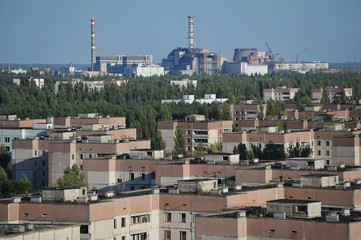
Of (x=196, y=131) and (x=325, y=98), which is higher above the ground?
(x=325, y=98)

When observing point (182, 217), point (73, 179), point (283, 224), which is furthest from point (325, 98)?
point (283, 224)

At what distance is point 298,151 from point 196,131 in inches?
449

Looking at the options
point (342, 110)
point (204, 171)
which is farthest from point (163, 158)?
point (342, 110)

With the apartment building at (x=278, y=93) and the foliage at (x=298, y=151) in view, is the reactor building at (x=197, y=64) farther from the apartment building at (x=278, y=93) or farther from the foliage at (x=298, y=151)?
the foliage at (x=298, y=151)

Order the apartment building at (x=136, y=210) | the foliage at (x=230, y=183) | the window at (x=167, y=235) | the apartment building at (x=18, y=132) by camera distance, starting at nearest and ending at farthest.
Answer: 1. the apartment building at (x=136, y=210)
2. the window at (x=167, y=235)
3. the foliage at (x=230, y=183)
4. the apartment building at (x=18, y=132)

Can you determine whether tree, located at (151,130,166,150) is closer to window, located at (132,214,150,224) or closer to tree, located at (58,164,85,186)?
tree, located at (58,164,85,186)

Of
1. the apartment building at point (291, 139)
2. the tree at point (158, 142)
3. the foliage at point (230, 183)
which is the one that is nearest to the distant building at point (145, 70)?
the tree at point (158, 142)

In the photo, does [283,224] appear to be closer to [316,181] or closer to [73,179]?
[316,181]

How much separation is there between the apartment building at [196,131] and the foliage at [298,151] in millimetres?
9298

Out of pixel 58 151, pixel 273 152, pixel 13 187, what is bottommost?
pixel 13 187

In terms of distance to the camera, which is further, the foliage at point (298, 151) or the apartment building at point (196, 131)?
the apartment building at point (196, 131)

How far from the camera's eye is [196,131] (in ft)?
158

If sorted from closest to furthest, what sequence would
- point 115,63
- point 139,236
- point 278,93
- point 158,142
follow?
point 139,236
point 158,142
point 278,93
point 115,63

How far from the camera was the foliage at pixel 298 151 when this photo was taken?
37312 mm
